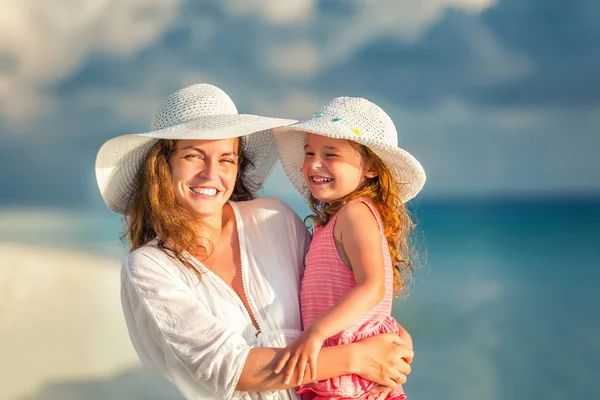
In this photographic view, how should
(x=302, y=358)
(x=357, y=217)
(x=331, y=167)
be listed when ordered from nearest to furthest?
1. (x=302, y=358)
2. (x=357, y=217)
3. (x=331, y=167)

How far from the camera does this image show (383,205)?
109 inches

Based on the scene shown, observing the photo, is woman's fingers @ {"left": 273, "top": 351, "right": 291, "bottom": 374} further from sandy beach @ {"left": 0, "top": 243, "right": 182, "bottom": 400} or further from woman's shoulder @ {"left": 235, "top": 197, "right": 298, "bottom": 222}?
sandy beach @ {"left": 0, "top": 243, "right": 182, "bottom": 400}

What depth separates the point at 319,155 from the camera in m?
2.67

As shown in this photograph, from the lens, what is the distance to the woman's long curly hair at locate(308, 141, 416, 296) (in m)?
2.70

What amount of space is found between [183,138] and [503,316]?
760 cm

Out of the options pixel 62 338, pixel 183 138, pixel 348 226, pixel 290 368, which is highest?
pixel 62 338

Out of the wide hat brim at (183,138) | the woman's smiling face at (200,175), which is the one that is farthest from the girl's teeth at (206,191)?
the wide hat brim at (183,138)

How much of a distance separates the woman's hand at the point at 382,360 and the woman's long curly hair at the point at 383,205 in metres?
0.43

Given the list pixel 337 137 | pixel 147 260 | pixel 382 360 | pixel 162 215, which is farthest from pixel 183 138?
pixel 382 360

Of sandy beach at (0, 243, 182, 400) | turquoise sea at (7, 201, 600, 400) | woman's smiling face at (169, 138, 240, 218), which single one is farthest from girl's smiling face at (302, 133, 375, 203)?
sandy beach at (0, 243, 182, 400)

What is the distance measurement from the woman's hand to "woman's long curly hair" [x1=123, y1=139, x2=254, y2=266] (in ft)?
2.04

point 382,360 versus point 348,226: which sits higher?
point 348,226

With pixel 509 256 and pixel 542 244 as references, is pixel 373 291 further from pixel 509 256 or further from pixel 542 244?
pixel 542 244

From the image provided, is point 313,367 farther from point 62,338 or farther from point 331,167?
point 62,338
